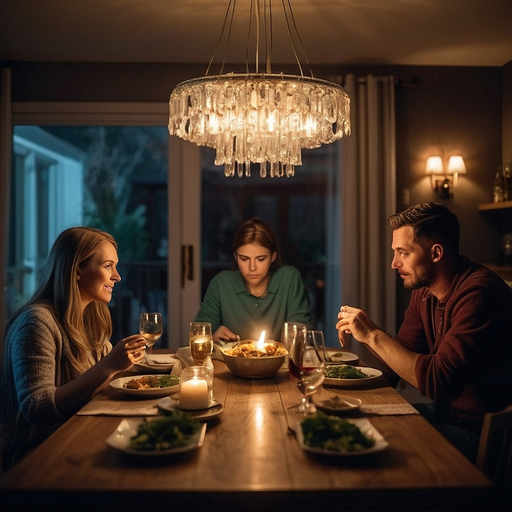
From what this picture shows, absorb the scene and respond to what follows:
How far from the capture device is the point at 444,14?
3.38 m

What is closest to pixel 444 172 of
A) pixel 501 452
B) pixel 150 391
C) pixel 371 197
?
pixel 371 197

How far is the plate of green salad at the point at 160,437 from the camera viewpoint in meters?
1.33

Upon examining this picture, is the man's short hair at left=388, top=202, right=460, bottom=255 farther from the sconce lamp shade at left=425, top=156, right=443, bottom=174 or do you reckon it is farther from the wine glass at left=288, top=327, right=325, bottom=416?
the sconce lamp shade at left=425, top=156, right=443, bottom=174

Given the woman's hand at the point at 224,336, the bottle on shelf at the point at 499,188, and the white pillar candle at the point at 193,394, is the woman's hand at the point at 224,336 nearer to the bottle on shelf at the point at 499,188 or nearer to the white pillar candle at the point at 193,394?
the white pillar candle at the point at 193,394

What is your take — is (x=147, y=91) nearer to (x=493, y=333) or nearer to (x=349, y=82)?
(x=349, y=82)

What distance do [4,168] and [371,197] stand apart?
2.53 meters

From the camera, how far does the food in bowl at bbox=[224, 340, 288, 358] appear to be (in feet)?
7.08

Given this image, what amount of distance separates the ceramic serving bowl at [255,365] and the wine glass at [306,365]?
41 cm

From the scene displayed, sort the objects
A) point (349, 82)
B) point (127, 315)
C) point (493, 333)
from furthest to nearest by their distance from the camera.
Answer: point (127, 315) < point (349, 82) < point (493, 333)

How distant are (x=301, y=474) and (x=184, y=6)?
8.86 ft

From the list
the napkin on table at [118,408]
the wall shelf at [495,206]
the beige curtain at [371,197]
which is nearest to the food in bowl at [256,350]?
the napkin on table at [118,408]

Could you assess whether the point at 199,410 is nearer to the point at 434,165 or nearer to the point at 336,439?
the point at 336,439

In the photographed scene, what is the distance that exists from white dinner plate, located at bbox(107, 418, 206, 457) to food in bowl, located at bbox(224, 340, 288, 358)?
2.02 ft

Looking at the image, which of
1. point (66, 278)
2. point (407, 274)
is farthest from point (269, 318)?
point (66, 278)
